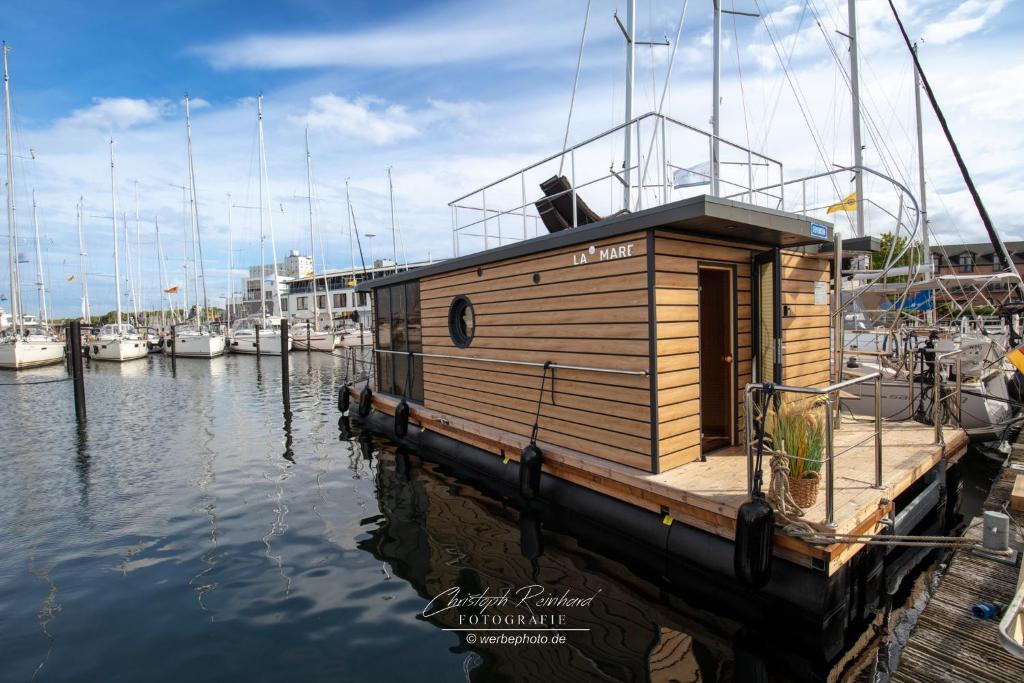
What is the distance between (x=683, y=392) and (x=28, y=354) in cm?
3840

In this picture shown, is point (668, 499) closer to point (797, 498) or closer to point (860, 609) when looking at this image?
point (797, 498)

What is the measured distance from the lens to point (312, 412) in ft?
53.9

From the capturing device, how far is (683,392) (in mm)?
6137

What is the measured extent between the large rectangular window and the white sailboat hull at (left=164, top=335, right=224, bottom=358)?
101ft

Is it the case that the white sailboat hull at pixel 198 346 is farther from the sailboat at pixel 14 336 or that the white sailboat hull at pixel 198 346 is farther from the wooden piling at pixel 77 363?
the wooden piling at pixel 77 363

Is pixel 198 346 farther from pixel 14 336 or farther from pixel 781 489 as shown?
pixel 781 489

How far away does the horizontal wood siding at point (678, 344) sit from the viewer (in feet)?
19.3

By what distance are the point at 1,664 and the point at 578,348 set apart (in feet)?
20.2

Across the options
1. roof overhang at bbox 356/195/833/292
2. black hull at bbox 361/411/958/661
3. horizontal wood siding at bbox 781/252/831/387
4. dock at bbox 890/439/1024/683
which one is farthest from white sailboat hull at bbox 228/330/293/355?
dock at bbox 890/439/1024/683

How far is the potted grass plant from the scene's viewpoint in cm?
475

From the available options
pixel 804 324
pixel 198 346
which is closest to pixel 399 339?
pixel 804 324

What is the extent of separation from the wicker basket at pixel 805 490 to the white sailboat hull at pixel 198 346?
4066cm

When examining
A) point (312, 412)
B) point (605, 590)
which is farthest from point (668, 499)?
point (312, 412)

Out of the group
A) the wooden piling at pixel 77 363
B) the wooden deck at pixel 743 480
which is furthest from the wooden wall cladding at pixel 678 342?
the wooden piling at pixel 77 363
